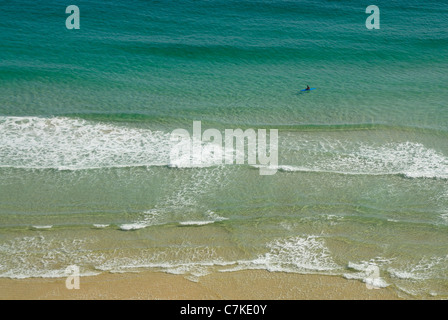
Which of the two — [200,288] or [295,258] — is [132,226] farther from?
[295,258]

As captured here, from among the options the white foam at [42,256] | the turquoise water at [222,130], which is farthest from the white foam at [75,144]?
the white foam at [42,256]

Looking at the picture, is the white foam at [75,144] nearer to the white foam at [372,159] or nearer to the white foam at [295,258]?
the white foam at [372,159]

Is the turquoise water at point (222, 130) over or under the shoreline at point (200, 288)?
over

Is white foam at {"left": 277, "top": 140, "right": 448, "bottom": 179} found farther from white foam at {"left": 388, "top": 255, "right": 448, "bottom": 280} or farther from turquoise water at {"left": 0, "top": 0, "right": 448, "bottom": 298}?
white foam at {"left": 388, "top": 255, "right": 448, "bottom": 280}

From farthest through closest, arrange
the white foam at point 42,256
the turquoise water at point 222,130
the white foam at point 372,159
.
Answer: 1. the white foam at point 372,159
2. the turquoise water at point 222,130
3. the white foam at point 42,256

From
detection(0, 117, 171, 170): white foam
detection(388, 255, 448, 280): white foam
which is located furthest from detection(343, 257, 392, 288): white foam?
detection(0, 117, 171, 170): white foam
